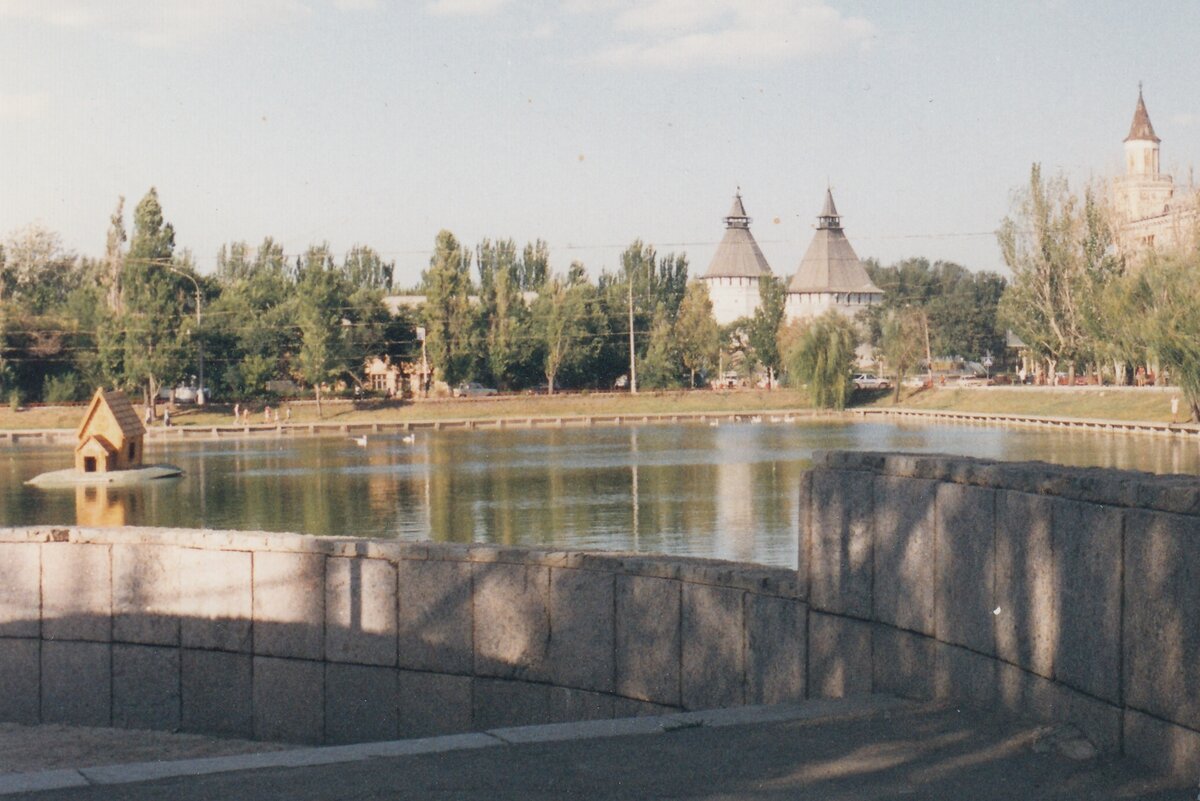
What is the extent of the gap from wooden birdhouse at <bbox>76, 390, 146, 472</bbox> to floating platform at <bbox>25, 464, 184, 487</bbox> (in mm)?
368

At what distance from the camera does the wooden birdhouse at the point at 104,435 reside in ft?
135

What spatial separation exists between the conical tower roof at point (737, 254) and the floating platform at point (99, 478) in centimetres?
9642

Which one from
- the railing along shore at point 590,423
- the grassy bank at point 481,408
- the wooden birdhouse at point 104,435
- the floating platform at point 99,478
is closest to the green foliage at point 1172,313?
the railing along shore at point 590,423

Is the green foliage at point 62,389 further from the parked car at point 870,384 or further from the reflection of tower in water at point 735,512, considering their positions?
the reflection of tower in water at point 735,512

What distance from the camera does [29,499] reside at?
3688 centimetres

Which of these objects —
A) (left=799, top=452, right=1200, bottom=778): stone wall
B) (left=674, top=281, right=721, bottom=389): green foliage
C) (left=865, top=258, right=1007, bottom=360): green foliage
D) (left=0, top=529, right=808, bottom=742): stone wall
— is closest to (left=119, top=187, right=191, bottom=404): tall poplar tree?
(left=674, top=281, right=721, bottom=389): green foliage

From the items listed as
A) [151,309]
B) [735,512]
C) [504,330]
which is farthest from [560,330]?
[735,512]

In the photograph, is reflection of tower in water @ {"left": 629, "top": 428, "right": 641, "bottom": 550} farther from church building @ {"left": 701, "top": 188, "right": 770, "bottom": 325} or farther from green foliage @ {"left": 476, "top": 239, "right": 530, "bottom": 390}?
church building @ {"left": 701, "top": 188, "right": 770, "bottom": 325}

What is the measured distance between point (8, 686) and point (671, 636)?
5314mm

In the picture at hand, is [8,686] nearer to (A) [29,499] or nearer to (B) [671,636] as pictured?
(B) [671,636]

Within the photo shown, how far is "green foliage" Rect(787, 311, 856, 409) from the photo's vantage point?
78750 millimetres

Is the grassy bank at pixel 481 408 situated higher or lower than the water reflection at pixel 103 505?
higher

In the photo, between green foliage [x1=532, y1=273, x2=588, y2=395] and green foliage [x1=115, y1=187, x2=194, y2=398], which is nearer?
green foliage [x1=115, y1=187, x2=194, y2=398]

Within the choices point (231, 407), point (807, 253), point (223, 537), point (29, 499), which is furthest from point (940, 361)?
point (223, 537)
